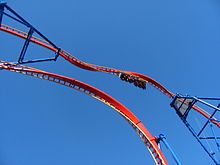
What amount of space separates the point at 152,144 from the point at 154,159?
64 centimetres

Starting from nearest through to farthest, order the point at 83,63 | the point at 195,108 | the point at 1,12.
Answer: the point at 1,12, the point at 83,63, the point at 195,108

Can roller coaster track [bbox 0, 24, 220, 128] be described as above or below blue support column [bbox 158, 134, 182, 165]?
above

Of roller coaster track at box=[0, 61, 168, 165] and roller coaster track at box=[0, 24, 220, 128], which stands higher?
roller coaster track at box=[0, 24, 220, 128]

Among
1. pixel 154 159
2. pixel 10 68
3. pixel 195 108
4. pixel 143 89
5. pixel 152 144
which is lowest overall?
pixel 154 159

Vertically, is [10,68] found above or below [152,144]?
above

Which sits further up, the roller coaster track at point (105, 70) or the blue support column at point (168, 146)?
the roller coaster track at point (105, 70)

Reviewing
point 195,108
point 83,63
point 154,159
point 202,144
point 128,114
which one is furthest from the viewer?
point 195,108

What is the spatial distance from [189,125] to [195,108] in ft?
13.8

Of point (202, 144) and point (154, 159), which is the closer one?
point (154, 159)

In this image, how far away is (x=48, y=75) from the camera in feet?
28.7

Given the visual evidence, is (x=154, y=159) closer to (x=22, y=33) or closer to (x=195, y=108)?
(x=195, y=108)

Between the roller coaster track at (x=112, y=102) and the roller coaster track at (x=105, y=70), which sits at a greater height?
the roller coaster track at (x=105, y=70)

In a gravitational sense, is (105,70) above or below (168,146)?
above

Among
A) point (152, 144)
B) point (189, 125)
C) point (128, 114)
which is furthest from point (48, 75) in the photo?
point (189, 125)
